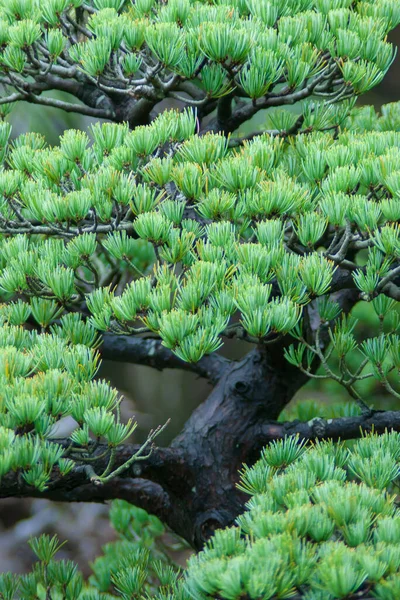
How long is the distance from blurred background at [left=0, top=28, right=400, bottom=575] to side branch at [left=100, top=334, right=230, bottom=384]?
129cm

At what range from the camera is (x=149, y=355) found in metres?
1.73

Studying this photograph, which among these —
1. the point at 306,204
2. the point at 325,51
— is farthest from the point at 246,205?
the point at 325,51

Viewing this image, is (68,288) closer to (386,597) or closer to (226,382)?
(226,382)

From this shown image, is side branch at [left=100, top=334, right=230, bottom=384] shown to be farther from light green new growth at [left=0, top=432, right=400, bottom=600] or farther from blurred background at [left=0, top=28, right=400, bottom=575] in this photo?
blurred background at [left=0, top=28, right=400, bottom=575]

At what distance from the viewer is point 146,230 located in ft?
4.02

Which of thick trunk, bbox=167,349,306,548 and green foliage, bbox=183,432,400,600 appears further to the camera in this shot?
thick trunk, bbox=167,349,306,548

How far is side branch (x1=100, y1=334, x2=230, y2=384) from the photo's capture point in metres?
1.69

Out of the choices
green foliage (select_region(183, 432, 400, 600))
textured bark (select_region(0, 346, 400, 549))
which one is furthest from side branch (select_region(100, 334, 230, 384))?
green foliage (select_region(183, 432, 400, 600))

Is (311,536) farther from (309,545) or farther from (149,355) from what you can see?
(149,355)

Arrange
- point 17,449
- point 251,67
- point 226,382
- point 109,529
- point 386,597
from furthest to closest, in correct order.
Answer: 1. point 109,529
2. point 226,382
3. point 251,67
4. point 17,449
5. point 386,597

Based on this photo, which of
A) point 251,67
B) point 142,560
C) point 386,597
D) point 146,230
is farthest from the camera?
point 142,560

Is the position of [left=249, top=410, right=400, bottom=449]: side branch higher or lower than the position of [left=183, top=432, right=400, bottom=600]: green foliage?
lower

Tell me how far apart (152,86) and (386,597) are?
1.02m

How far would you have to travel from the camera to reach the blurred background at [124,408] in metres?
3.32
